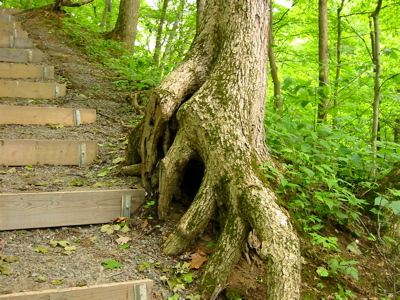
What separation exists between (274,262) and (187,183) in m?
1.47

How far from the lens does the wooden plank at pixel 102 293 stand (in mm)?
2077

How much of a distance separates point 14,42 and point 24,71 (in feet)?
6.80

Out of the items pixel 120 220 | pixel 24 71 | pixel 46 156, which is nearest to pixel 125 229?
pixel 120 220

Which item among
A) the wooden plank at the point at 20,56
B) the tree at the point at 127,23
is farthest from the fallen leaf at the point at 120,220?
the tree at the point at 127,23

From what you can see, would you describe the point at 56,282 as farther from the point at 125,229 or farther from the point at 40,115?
the point at 40,115

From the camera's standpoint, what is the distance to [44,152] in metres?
3.90

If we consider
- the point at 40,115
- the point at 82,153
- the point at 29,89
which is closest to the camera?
the point at 82,153

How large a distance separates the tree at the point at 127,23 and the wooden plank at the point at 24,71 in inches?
120

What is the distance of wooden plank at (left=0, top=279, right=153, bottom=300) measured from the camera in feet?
6.81

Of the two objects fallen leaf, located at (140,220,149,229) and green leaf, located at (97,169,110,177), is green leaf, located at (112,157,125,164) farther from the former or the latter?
fallen leaf, located at (140,220,149,229)

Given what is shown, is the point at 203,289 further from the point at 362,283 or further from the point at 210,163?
the point at 362,283

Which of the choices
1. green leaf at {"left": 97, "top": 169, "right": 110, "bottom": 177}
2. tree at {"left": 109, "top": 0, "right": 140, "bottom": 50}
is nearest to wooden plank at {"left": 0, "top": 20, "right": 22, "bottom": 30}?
tree at {"left": 109, "top": 0, "right": 140, "bottom": 50}

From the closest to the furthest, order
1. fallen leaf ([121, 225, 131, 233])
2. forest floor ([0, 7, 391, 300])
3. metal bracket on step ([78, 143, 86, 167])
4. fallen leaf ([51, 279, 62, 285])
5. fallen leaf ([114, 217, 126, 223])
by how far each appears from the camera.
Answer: fallen leaf ([51, 279, 62, 285]), forest floor ([0, 7, 391, 300]), fallen leaf ([121, 225, 131, 233]), fallen leaf ([114, 217, 126, 223]), metal bracket on step ([78, 143, 86, 167])

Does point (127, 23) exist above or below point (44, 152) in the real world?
above
